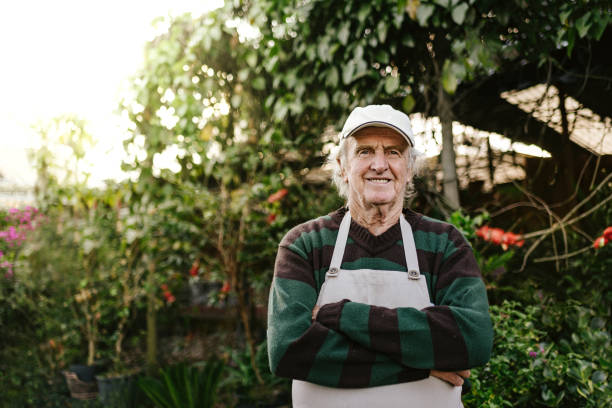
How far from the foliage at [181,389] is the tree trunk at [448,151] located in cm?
200

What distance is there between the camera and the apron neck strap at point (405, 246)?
1359 millimetres

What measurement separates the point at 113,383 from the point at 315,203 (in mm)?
2334

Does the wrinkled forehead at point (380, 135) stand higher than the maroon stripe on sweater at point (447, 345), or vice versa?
→ the wrinkled forehead at point (380, 135)

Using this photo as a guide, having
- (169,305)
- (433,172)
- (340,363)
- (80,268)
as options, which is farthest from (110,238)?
(340,363)

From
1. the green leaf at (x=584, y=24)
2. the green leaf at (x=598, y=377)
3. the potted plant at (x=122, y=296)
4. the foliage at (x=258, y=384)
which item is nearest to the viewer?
the green leaf at (x=598, y=377)

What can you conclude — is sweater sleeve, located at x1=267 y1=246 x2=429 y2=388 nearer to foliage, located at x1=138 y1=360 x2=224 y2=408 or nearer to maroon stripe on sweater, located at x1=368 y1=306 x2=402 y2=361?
maroon stripe on sweater, located at x1=368 y1=306 x2=402 y2=361

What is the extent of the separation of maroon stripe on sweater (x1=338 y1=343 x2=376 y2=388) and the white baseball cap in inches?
25.8

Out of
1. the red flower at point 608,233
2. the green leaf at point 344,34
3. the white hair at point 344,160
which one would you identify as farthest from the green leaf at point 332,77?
the red flower at point 608,233

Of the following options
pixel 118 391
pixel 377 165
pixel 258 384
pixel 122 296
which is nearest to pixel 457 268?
pixel 377 165

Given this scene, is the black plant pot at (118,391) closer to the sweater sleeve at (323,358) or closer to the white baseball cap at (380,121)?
the sweater sleeve at (323,358)

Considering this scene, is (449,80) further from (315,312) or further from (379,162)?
(315,312)

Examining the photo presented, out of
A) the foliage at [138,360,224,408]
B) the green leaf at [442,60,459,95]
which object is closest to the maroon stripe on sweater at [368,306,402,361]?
the green leaf at [442,60,459,95]

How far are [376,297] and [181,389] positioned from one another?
81.3 inches

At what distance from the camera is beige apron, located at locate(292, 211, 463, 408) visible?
1225 millimetres
